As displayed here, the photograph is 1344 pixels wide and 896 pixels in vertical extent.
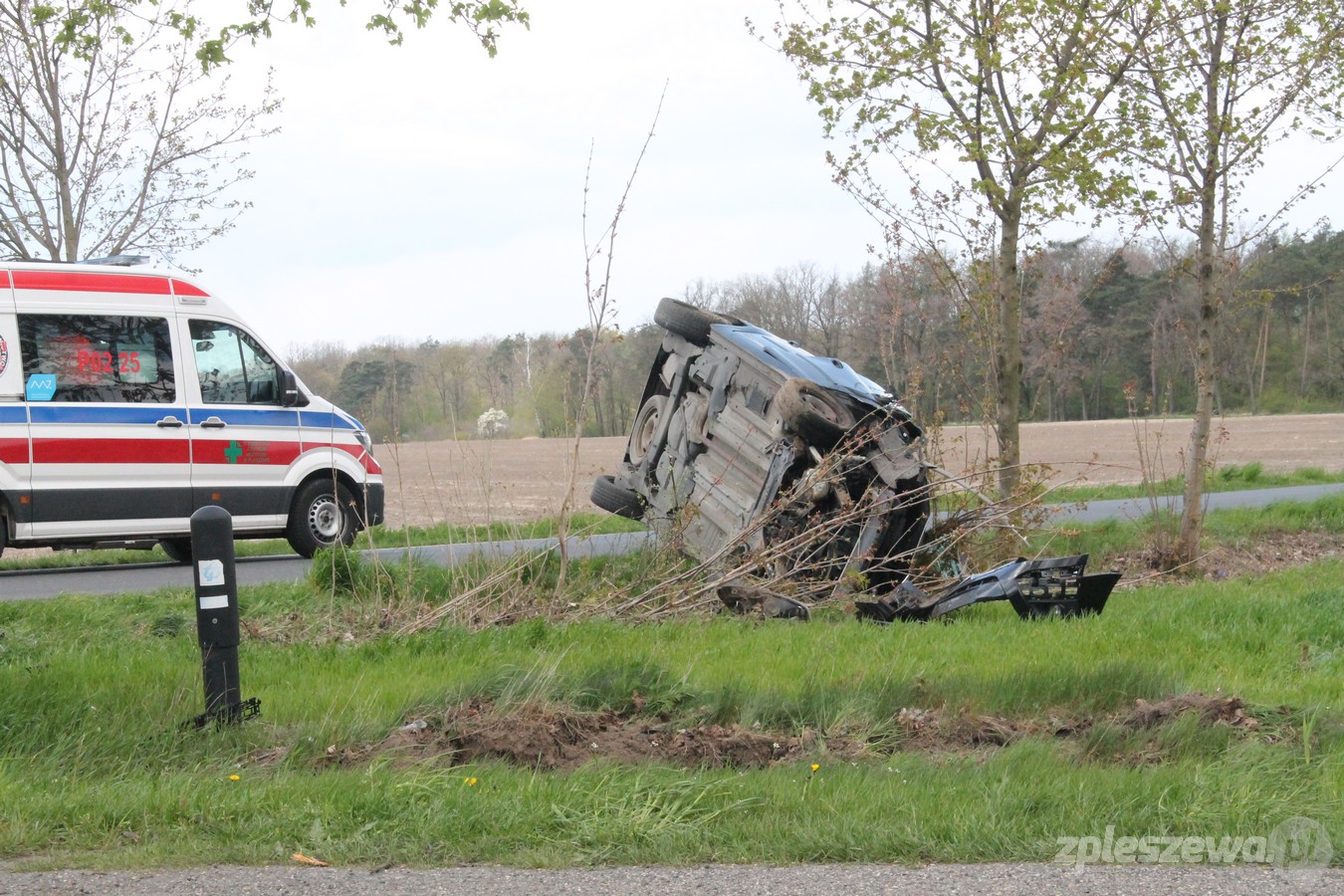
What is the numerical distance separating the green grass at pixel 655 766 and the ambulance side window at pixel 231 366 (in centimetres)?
398

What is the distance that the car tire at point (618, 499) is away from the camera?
1065 cm

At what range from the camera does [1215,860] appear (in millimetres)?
4160

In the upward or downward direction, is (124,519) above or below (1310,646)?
above

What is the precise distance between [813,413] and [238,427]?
6.27 meters

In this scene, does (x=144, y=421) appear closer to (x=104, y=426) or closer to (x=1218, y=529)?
(x=104, y=426)

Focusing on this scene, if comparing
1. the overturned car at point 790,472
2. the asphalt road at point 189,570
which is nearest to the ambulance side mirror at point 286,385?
the asphalt road at point 189,570

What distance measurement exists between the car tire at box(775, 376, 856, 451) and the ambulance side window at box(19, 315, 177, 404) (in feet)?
20.6

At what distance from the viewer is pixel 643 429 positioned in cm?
1102

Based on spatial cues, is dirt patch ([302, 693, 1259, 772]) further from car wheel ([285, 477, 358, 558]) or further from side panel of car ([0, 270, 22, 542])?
car wheel ([285, 477, 358, 558])

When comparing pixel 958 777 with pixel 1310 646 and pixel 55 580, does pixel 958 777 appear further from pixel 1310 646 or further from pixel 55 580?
pixel 55 580

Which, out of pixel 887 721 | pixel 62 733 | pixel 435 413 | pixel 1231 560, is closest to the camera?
pixel 62 733

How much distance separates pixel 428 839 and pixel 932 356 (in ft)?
30.1

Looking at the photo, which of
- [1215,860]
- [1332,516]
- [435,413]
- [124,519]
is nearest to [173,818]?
[1215,860]

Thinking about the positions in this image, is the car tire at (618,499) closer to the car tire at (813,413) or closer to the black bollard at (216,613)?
the car tire at (813,413)
